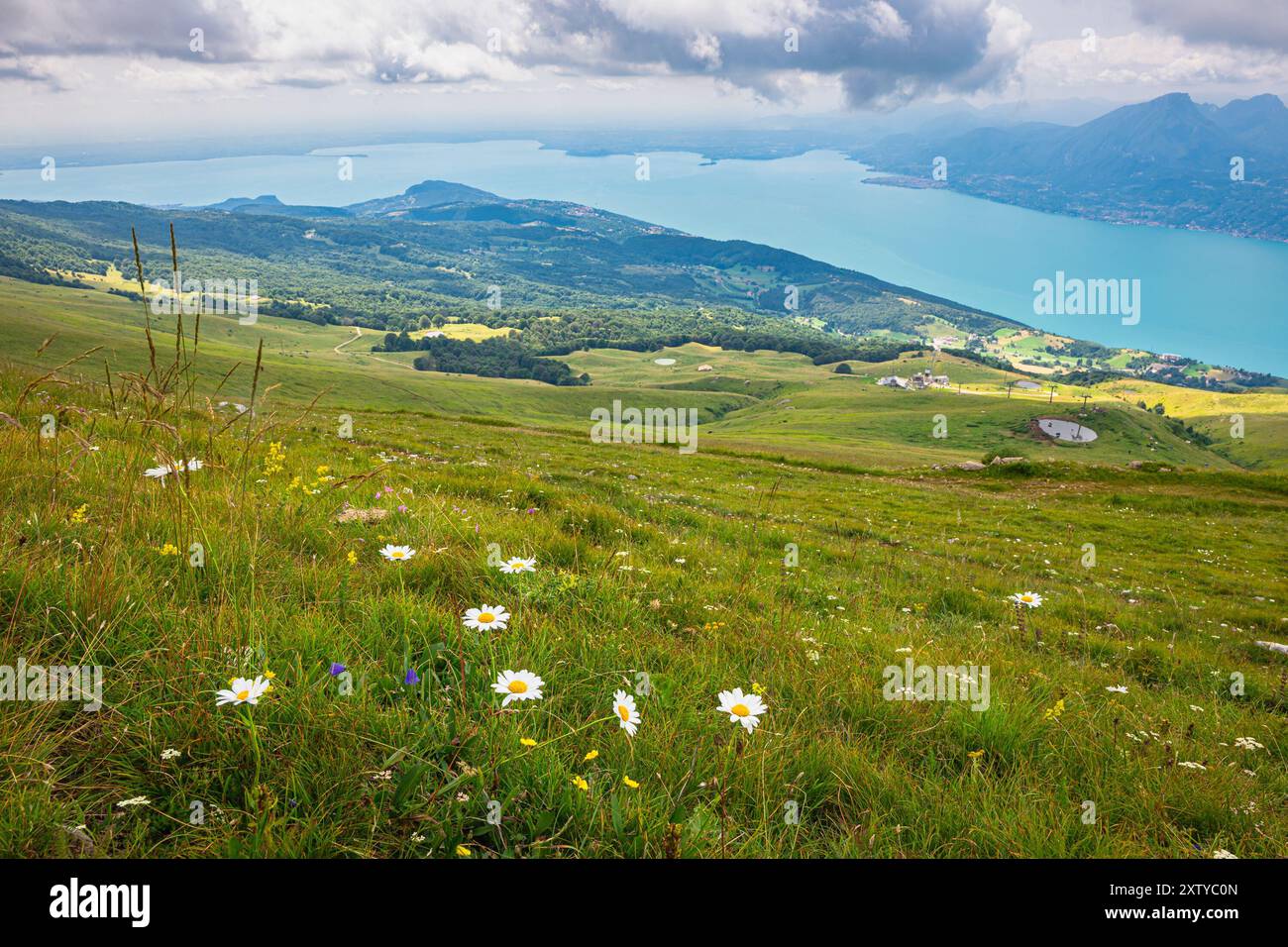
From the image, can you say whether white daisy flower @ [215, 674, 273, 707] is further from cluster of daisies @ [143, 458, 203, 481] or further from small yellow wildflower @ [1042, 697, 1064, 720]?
small yellow wildflower @ [1042, 697, 1064, 720]

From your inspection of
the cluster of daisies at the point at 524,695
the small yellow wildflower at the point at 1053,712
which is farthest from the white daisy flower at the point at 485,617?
the small yellow wildflower at the point at 1053,712

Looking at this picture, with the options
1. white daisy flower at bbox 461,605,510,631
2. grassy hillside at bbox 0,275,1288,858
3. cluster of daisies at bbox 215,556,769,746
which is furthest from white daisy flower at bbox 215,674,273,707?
white daisy flower at bbox 461,605,510,631

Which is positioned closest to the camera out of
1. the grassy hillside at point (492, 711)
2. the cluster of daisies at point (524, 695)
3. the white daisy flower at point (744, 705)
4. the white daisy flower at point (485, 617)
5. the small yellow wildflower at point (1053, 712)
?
the grassy hillside at point (492, 711)

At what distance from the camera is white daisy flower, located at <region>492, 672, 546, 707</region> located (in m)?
2.65

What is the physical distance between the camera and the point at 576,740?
2.93m

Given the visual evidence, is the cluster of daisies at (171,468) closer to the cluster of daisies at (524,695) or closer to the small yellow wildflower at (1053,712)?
the cluster of daisies at (524,695)

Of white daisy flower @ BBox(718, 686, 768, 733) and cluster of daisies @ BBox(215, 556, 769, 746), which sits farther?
white daisy flower @ BBox(718, 686, 768, 733)

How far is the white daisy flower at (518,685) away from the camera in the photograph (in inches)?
104

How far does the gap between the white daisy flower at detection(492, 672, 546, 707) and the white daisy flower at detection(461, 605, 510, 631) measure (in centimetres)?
41

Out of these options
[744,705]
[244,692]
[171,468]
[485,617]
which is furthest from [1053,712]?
[171,468]

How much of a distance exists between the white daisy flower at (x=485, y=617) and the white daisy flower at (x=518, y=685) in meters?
0.41
